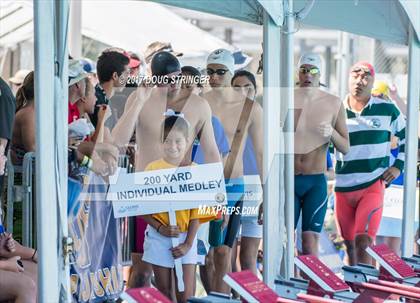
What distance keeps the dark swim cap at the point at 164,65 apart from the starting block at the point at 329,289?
1.34 meters

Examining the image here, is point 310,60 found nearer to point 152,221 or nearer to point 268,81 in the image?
point 268,81

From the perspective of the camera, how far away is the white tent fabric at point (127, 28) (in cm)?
1270

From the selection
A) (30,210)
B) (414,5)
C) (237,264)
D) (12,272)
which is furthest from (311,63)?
(12,272)

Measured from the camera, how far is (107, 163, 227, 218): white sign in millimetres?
5941

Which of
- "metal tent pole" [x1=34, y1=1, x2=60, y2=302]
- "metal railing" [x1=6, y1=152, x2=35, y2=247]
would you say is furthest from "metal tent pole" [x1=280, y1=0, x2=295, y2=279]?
"metal tent pole" [x1=34, y1=1, x2=60, y2=302]

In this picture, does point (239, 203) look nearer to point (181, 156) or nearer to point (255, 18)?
point (181, 156)

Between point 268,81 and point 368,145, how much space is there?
9.11ft

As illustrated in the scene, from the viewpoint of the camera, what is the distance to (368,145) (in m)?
8.72

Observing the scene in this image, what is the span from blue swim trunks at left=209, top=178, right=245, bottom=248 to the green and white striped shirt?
2.25 meters

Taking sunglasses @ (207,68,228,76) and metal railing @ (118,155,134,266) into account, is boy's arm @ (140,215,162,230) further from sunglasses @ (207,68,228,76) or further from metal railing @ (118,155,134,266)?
sunglasses @ (207,68,228,76)

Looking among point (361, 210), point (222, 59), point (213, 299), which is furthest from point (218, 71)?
point (361, 210)

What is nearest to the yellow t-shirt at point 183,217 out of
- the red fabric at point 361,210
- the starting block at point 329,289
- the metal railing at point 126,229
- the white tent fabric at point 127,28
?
the metal railing at point 126,229

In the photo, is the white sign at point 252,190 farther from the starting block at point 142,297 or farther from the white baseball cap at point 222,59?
the starting block at point 142,297

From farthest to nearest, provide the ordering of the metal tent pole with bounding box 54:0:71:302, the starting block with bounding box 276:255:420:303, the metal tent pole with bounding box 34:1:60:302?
the starting block with bounding box 276:255:420:303 → the metal tent pole with bounding box 54:0:71:302 → the metal tent pole with bounding box 34:1:60:302
